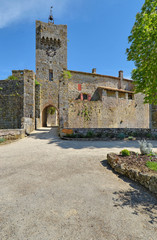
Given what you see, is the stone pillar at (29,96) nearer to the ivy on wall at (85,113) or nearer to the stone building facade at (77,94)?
the stone building facade at (77,94)

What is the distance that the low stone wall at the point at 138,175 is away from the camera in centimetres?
233

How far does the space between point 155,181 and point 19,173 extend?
316cm

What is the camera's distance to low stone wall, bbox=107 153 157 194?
2.33 metres

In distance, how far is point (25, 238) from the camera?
133 cm

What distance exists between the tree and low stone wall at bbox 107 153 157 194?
706 cm

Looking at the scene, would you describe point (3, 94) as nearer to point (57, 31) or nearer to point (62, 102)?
point (62, 102)

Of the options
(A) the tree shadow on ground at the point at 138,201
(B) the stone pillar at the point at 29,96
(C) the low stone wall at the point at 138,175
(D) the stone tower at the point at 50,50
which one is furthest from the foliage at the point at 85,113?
(A) the tree shadow on ground at the point at 138,201

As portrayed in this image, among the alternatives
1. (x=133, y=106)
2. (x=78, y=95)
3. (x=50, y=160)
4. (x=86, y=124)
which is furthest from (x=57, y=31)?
(x=50, y=160)

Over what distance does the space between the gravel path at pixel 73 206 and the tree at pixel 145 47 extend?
7.96 meters

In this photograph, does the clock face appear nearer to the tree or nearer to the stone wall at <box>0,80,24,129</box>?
the stone wall at <box>0,80,24,129</box>

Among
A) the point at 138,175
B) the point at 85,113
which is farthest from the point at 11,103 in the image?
the point at 138,175

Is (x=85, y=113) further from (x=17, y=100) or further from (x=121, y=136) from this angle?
(x=17, y=100)

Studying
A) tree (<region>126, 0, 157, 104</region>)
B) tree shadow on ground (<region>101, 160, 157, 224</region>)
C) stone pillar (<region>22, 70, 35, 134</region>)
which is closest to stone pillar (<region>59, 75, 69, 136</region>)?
stone pillar (<region>22, 70, 35, 134</region>)

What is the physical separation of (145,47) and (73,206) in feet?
33.8
